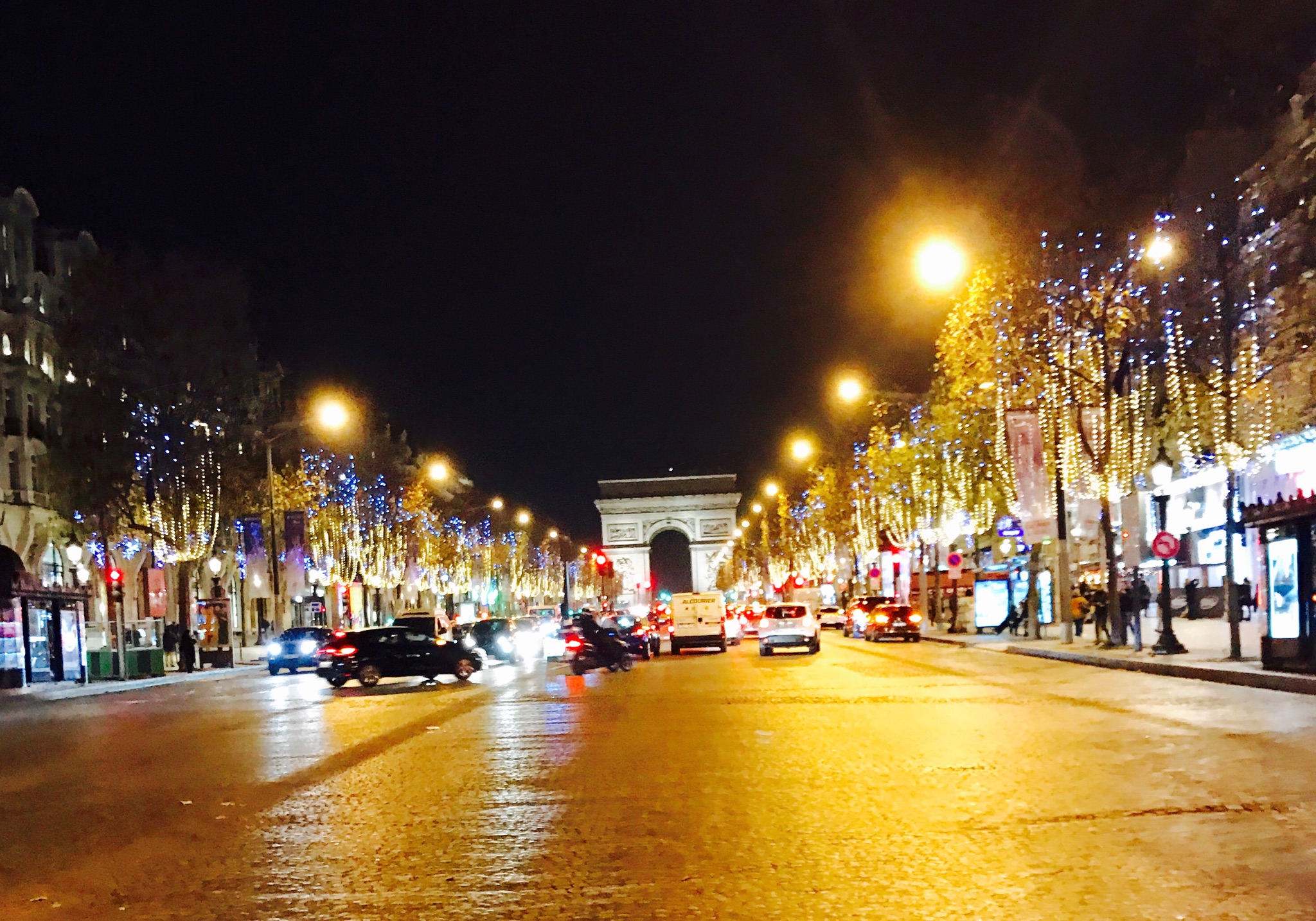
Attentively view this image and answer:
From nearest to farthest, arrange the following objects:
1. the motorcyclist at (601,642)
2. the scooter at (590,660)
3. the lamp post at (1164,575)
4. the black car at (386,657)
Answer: the lamp post at (1164,575) → the black car at (386,657) → the scooter at (590,660) → the motorcyclist at (601,642)

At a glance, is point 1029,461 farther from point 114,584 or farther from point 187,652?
point 187,652

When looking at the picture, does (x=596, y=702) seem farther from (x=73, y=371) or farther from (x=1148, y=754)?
(x=73, y=371)

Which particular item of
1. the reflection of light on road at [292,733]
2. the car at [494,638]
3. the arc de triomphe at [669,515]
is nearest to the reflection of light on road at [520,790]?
the reflection of light on road at [292,733]

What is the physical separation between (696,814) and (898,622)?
42.6 meters

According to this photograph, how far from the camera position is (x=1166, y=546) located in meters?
28.6

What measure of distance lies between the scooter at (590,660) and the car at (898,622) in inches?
793

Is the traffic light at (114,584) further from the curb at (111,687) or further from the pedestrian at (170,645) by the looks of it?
the pedestrian at (170,645)

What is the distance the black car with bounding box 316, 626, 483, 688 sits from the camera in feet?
105

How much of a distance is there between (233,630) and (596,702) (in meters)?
54.6

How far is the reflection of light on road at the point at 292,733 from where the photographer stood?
15.1m

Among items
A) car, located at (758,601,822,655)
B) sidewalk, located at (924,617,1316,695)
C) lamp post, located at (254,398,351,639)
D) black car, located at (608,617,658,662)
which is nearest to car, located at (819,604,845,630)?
sidewalk, located at (924,617,1316,695)

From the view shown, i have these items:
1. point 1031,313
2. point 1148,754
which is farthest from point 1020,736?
point 1031,313

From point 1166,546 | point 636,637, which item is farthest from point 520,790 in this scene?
point 636,637

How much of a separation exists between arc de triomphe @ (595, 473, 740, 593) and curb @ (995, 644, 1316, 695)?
117m
